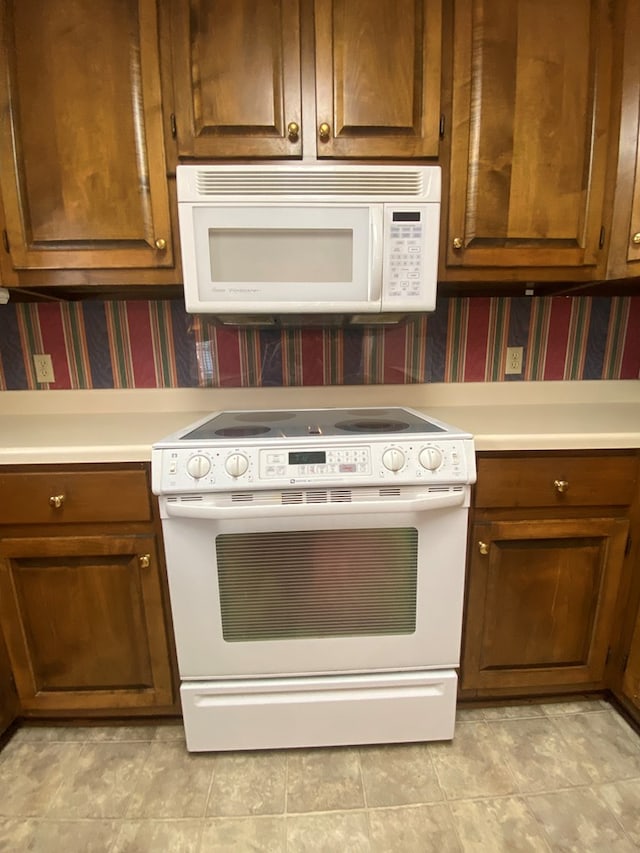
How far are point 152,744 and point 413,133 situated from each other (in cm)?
193

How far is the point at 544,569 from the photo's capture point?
1.24 metres

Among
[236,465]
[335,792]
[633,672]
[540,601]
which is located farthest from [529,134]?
[335,792]

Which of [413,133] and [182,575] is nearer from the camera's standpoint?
[182,575]

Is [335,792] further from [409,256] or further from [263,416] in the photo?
[409,256]

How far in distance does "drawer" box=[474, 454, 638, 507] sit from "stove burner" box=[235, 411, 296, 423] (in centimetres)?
61

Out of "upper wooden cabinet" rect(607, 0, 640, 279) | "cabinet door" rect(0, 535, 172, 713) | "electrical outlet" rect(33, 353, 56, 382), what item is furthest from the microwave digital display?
"electrical outlet" rect(33, 353, 56, 382)

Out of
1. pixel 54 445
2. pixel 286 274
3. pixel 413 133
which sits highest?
pixel 413 133

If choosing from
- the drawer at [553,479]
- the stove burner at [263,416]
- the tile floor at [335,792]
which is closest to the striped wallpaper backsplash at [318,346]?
the stove burner at [263,416]

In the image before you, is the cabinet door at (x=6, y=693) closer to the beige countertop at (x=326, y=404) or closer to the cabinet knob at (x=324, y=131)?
the beige countertop at (x=326, y=404)

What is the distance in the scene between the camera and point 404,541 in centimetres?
110

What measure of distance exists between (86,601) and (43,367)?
2.89 feet

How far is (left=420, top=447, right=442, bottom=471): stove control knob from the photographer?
3.42 ft

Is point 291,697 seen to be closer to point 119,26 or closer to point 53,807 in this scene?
point 53,807

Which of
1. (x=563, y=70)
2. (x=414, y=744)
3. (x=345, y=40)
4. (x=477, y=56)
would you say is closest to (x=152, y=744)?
(x=414, y=744)
